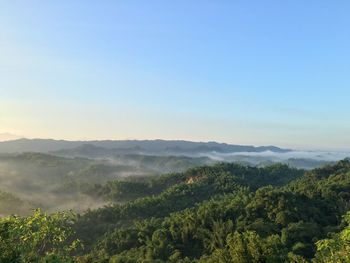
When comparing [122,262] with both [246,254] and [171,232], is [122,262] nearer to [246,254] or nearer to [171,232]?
[171,232]

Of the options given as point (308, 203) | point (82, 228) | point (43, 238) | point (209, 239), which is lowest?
point (82, 228)

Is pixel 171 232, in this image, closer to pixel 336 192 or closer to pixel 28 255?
pixel 336 192

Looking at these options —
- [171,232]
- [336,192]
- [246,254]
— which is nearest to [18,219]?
[246,254]

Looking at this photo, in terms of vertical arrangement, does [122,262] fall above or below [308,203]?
below

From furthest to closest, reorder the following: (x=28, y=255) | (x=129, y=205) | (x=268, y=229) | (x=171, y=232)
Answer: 1. (x=129, y=205)
2. (x=171, y=232)
3. (x=268, y=229)
4. (x=28, y=255)

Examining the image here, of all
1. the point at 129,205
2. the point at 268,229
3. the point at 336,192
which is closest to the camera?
the point at 268,229

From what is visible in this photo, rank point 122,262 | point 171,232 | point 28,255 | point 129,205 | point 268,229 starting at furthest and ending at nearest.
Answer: point 129,205 < point 171,232 < point 268,229 < point 122,262 < point 28,255

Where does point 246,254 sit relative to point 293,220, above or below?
above

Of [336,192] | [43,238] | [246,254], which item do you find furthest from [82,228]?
[43,238]

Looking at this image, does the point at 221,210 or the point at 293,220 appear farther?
the point at 221,210
